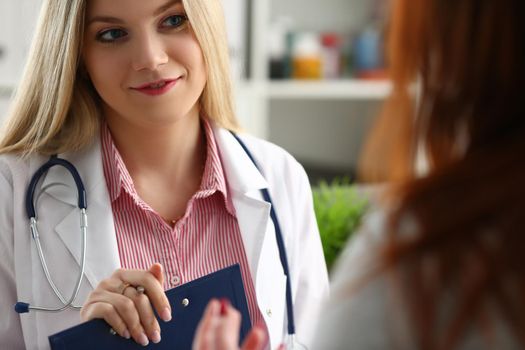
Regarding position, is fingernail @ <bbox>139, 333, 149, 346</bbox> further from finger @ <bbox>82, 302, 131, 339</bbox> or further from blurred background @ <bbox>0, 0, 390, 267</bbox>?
blurred background @ <bbox>0, 0, 390, 267</bbox>

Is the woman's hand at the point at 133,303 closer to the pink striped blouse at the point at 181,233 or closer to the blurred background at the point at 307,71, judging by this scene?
the pink striped blouse at the point at 181,233

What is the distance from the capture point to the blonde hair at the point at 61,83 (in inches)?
47.6

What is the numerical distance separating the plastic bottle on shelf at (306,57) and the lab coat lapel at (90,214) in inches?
81.6

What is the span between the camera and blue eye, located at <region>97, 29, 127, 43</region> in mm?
1207

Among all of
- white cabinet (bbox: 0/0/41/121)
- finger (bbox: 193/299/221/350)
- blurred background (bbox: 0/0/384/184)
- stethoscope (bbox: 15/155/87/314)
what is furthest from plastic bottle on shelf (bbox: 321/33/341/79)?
finger (bbox: 193/299/221/350)

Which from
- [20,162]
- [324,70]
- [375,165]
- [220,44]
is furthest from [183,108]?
[324,70]

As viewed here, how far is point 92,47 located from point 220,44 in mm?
211

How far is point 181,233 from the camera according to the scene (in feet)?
4.10

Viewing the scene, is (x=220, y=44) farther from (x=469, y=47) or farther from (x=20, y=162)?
(x=469, y=47)

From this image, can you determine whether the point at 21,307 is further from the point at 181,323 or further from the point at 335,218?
the point at 335,218

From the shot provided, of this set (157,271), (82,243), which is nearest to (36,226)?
(82,243)

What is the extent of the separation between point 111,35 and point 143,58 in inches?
2.8

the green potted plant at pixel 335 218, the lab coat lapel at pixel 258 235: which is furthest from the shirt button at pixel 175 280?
the green potted plant at pixel 335 218

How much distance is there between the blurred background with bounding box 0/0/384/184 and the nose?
5.81ft
